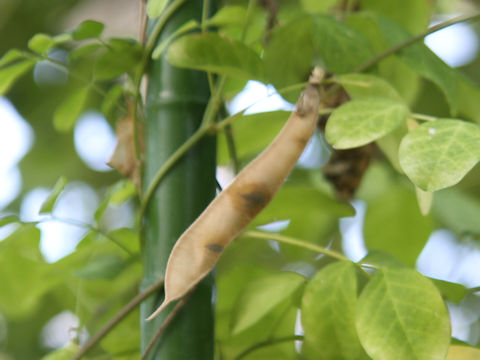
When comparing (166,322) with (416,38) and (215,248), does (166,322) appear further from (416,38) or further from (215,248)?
(416,38)

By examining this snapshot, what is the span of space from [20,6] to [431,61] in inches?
45.0

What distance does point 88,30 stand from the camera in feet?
1.50

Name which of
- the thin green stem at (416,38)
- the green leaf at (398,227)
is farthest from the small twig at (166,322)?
the green leaf at (398,227)

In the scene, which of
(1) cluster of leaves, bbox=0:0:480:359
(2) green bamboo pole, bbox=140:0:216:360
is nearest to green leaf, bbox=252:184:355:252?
(1) cluster of leaves, bbox=0:0:480:359

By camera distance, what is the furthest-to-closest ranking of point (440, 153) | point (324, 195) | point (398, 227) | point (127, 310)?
point (398, 227) < point (324, 195) < point (127, 310) < point (440, 153)

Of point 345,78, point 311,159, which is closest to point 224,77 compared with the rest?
point 345,78

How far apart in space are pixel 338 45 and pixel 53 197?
253mm

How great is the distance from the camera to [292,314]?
555 mm

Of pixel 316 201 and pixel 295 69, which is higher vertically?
pixel 295 69

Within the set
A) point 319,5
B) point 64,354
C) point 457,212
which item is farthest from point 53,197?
point 457,212

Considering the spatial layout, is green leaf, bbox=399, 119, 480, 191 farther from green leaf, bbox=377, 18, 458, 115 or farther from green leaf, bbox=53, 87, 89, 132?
green leaf, bbox=53, 87, 89, 132

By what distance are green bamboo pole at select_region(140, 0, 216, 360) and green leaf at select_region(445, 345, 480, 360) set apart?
6.8 inches

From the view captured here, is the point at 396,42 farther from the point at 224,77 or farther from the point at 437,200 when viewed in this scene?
the point at 437,200

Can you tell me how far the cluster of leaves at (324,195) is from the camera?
1.20 ft
